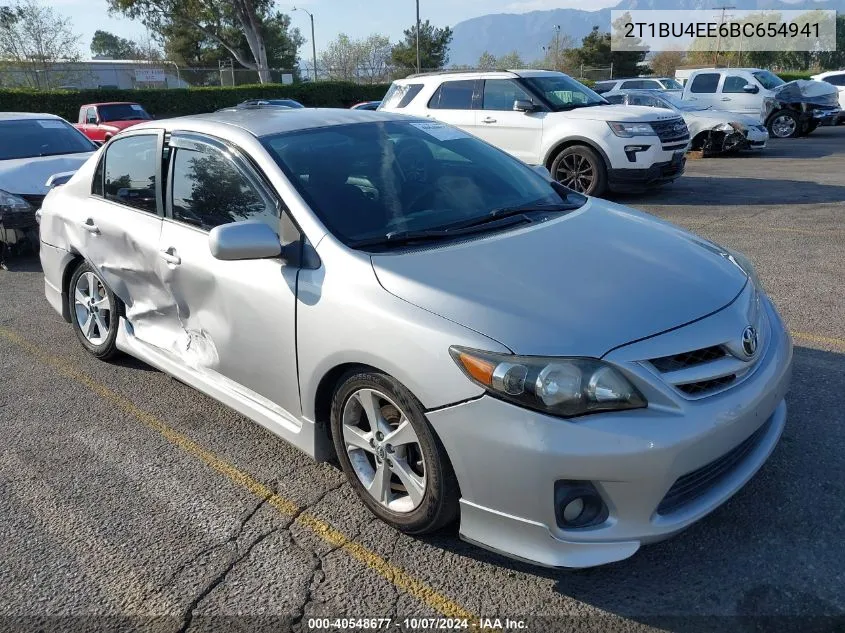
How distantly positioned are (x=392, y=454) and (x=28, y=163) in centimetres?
753

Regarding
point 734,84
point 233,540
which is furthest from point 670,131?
point 734,84

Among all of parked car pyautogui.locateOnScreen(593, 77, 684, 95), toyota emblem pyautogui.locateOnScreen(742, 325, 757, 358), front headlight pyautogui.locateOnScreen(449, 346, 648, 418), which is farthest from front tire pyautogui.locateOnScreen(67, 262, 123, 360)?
parked car pyautogui.locateOnScreen(593, 77, 684, 95)

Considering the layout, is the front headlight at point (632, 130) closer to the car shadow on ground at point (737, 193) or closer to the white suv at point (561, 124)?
the white suv at point (561, 124)

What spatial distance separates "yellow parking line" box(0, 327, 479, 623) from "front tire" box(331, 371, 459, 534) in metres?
0.18

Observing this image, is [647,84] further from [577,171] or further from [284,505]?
[284,505]

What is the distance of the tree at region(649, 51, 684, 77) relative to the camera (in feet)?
194

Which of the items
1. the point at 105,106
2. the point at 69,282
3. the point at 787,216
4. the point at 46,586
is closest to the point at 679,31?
the point at 105,106

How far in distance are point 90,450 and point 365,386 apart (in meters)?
1.87

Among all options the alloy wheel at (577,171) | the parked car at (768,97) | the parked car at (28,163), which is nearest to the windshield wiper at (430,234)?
the parked car at (28,163)

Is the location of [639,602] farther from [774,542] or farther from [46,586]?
[46,586]

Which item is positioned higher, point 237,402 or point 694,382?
point 694,382

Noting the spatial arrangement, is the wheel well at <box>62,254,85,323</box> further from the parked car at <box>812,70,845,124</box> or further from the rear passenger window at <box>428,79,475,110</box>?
the parked car at <box>812,70,845,124</box>

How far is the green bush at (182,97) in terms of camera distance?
26.2 meters

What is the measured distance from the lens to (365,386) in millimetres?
2811
